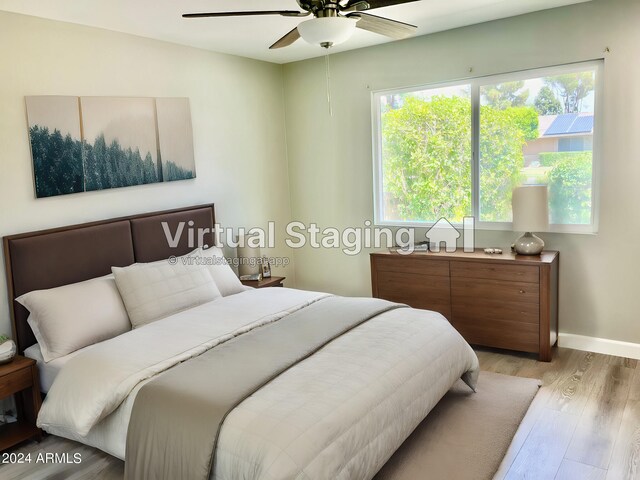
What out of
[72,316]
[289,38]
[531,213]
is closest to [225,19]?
[289,38]

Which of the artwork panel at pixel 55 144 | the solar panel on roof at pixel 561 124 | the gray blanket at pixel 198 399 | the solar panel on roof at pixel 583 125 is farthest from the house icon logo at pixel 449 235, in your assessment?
the artwork panel at pixel 55 144

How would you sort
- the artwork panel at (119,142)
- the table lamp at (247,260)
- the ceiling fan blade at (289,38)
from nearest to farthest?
1. the ceiling fan blade at (289,38)
2. the artwork panel at (119,142)
3. the table lamp at (247,260)

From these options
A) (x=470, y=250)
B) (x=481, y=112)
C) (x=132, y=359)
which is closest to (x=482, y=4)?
(x=481, y=112)

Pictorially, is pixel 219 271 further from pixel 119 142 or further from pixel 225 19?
pixel 225 19

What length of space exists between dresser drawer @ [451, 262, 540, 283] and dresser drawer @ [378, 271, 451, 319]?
0.48 ft

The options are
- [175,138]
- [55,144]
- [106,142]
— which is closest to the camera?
[55,144]

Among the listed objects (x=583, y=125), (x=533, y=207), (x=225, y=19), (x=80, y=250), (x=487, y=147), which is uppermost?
(x=225, y=19)

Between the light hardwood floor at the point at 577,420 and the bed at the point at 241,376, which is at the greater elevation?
the bed at the point at 241,376

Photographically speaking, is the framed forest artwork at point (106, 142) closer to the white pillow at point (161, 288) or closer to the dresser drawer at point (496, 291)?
the white pillow at point (161, 288)

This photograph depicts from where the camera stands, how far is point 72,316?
10.1 feet

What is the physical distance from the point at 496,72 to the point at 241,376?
3062 mm

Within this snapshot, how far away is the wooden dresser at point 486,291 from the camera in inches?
148

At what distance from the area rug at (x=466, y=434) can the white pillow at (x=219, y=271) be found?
1715mm

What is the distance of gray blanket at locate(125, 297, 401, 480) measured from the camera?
214 cm
